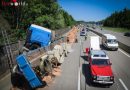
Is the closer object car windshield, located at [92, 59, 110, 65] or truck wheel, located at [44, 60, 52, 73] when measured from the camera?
truck wheel, located at [44, 60, 52, 73]

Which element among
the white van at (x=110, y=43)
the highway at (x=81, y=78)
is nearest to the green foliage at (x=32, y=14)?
the white van at (x=110, y=43)

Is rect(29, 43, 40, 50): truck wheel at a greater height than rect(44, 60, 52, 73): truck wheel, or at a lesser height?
greater

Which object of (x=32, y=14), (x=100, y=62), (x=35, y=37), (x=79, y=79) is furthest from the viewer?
(x=32, y=14)

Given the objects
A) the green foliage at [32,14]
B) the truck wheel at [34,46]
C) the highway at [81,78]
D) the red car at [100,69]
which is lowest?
the highway at [81,78]

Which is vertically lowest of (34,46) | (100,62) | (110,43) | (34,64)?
(110,43)

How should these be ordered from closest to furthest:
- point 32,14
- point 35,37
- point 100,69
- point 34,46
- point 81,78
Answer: point 100,69 → point 81,78 → point 34,46 → point 35,37 → point 32,14

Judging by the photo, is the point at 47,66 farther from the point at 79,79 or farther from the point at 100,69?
the point at 100,69

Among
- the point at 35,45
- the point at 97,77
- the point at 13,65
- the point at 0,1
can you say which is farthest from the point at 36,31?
the point at 0,1

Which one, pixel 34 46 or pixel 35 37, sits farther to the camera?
pixel 35 37

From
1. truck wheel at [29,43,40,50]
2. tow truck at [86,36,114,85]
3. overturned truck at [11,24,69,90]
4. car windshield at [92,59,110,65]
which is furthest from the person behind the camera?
truck wheel at [29,43,40,50]

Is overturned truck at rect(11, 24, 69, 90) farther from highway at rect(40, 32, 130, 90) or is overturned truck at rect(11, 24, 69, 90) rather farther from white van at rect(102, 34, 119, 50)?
white van at rect(102, 34, 119, 50)

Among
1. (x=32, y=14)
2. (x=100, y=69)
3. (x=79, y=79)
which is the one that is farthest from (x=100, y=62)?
(x=32, y=14)

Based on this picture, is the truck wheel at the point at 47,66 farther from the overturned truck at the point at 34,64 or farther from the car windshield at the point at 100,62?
the car windshield at the point at 100,62

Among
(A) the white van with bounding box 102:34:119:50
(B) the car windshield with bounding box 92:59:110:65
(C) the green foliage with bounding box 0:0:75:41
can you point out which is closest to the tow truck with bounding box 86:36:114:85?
(B) the car windshield with bounding box 92:59:110:65
